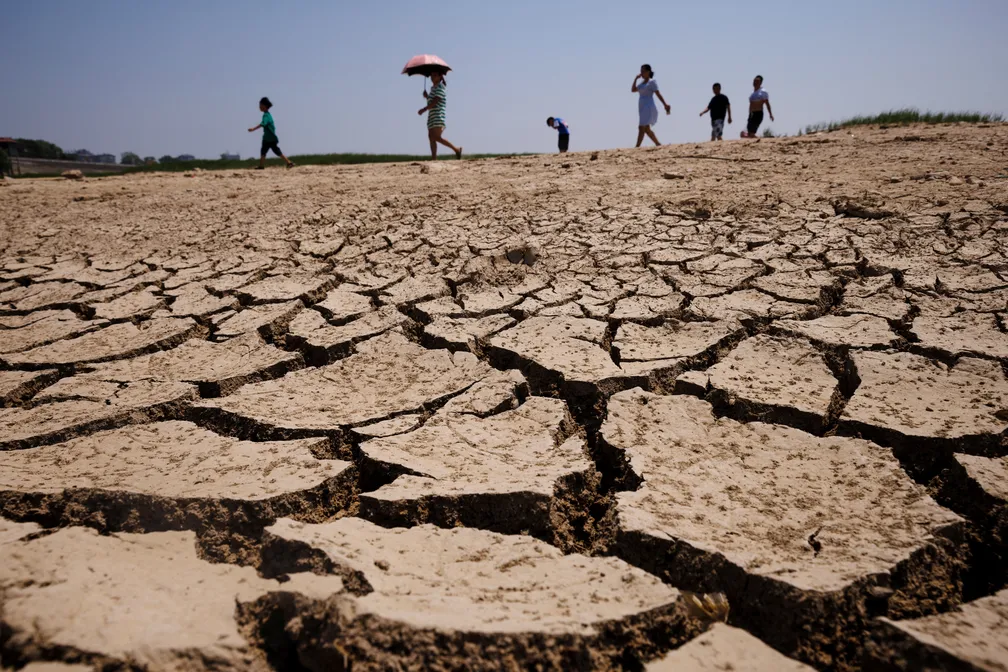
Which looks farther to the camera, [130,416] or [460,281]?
[460,281]

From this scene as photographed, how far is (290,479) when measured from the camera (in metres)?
1.51

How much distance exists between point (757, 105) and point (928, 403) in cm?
627

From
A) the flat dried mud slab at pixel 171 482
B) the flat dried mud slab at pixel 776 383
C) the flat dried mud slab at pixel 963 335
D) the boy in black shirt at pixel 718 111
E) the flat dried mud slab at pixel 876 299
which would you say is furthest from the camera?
the boy in black shirt at pixel 718 111

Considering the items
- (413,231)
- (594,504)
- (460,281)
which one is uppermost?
(413,231)

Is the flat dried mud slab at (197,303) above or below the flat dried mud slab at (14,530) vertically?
above

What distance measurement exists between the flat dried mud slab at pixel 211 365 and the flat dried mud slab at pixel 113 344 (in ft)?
0.26

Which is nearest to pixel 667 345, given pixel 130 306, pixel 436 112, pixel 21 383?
pixel 21 383

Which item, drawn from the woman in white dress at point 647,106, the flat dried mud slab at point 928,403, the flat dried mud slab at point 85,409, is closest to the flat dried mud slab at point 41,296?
the flat dried mud slab at point 85,409

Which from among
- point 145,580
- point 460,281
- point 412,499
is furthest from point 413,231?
point 145,580

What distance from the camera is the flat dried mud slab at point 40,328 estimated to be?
2600 millimetres

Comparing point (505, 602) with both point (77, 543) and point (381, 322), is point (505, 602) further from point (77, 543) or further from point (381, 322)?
point (381, 322)

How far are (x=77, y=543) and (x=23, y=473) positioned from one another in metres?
0.50

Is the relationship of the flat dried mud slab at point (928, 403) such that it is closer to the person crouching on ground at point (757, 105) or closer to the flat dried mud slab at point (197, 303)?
the flat dried mud slab at point (197, 303)

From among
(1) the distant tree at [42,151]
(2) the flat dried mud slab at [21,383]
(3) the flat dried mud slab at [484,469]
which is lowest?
(3) the flat dried mud slab at [484,469]
